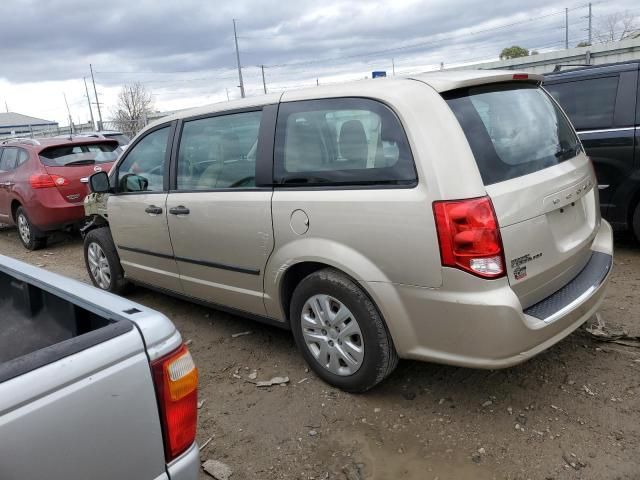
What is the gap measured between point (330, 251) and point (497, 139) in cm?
103

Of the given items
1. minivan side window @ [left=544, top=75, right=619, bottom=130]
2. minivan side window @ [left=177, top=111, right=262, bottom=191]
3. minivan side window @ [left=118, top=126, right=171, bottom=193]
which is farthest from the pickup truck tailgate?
minivan side window @ [left=544, top=75, right=619, bottom=130]

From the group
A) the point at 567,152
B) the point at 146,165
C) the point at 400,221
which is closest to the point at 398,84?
the point at 400,221

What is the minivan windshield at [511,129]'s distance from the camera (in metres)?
2.61

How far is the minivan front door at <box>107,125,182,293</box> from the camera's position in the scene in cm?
406

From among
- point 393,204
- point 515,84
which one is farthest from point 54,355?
point 515,84

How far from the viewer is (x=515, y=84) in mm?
3082

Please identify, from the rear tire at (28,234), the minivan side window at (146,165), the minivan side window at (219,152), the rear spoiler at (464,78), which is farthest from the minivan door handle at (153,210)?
the rear tire at (28,234)

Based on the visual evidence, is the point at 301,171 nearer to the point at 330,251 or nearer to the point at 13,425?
the point at 330,251

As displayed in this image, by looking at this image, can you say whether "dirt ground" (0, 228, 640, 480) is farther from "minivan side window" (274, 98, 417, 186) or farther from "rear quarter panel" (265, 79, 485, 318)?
"minivan side window" (274, 98, 417, 186)

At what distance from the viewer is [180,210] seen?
3.78 m

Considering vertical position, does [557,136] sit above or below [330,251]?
above

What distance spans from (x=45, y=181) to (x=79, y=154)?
28.0 inches

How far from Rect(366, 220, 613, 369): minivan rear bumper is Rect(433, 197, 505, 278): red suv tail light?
6 centimetres

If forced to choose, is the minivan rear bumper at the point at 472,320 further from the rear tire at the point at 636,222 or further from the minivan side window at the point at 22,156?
the minivan side window at the point at 22,156
